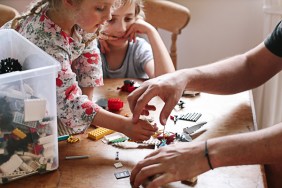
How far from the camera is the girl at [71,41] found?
39.5 inches

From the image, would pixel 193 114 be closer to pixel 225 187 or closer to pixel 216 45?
pixel 225 187

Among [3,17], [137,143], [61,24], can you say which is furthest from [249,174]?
[3,17]

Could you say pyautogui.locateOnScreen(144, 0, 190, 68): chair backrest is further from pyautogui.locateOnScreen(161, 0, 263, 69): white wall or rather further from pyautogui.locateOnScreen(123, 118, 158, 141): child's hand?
pyautogui.locateOnScreen(123, 118, 158, 141): child's hand

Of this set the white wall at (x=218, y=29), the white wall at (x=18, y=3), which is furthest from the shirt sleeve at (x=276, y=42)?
the white wall at (x=18, y=3)

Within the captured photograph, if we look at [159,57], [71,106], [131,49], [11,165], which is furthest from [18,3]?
[11,165]

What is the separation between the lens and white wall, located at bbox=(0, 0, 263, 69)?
224cm

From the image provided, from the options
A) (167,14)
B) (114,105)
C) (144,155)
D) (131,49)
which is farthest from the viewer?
(167,14)

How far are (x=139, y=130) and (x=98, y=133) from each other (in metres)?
0.11

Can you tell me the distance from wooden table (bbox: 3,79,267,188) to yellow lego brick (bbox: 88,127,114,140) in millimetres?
15

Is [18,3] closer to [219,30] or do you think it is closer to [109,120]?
[219,30]

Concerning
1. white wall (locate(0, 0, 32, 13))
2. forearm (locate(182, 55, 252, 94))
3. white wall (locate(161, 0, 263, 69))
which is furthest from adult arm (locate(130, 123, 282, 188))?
white wall (locate(0, 0, 32, 13))

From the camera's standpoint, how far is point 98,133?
1.00 meters

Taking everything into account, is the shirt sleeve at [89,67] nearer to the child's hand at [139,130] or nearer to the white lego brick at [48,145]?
the child's hand at [139,130]

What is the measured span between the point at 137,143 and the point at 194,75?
1.04 ft
